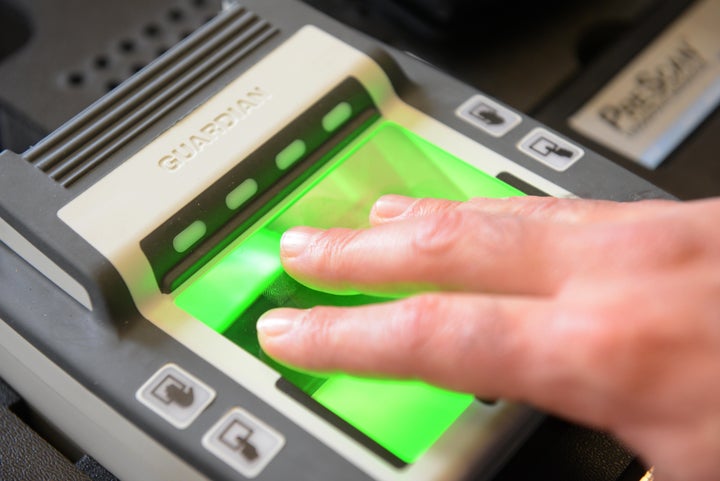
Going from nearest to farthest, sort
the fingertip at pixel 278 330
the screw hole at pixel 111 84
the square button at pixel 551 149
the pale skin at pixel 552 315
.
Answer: the pale skin at pixel 552 315
the fingertip at pixel 278 330
the square button at pixel 551 149
the screw hole at pixel 111 84

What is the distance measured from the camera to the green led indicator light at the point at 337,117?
2.70ft

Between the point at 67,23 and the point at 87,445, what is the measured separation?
519 mm

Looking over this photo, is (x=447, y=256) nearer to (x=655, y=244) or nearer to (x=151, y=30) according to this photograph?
(x=655, y=244)

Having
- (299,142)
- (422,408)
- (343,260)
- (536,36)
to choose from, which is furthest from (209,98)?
(536,36)

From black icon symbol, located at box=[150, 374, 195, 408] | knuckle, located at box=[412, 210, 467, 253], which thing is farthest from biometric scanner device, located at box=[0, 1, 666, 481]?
knuckle, located at box=[412, 210, 467, 253]

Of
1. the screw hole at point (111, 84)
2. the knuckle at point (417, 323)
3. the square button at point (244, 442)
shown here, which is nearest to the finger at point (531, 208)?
the knuckle at point (417, 323)

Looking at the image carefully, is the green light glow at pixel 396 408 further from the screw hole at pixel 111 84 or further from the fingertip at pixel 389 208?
the screw hole at pixel 111 84

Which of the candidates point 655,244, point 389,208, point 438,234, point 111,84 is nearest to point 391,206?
point 389,208

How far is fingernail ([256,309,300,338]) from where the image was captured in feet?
2.31

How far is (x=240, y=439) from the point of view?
66cm

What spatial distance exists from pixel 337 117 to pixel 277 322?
204mm

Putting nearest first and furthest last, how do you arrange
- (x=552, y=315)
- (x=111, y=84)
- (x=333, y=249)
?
(x=552, y=315) < (x=333, y=249) < (x=111, y=84)

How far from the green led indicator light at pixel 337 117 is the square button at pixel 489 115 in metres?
0.10

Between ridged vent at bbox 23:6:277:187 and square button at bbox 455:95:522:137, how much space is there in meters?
0.18
